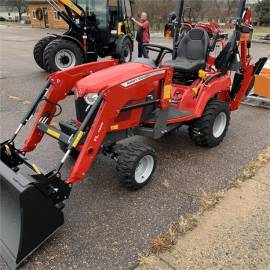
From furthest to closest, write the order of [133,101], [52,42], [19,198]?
[52,42]
[133,101]
[19,198]

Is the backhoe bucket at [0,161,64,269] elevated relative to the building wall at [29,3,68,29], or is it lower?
elevated

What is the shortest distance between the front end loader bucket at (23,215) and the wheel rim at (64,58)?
6.18 meters

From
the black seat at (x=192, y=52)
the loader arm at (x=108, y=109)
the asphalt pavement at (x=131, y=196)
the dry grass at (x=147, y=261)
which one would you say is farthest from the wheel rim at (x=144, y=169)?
the black seat at (x=192, y=52)

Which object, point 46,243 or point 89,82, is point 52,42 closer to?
point 89,82

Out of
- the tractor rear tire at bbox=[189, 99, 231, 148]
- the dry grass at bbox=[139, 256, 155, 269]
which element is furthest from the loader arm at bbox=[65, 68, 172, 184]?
the tractor rear tire at bbox=[189, 99, 231, 148]

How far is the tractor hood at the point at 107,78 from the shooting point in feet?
10.6

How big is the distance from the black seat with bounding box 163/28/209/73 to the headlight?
1.51 meters

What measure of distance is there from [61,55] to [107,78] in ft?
17.8

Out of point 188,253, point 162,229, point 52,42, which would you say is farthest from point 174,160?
point 52,42

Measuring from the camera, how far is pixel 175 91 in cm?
437

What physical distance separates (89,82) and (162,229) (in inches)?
61.4

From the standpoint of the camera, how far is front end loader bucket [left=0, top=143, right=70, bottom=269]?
2.41m

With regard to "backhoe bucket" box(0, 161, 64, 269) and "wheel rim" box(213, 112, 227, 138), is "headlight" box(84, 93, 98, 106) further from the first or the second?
"wheel rim" box(213, 112, 227, 138)

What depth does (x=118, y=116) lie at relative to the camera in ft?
11.1
